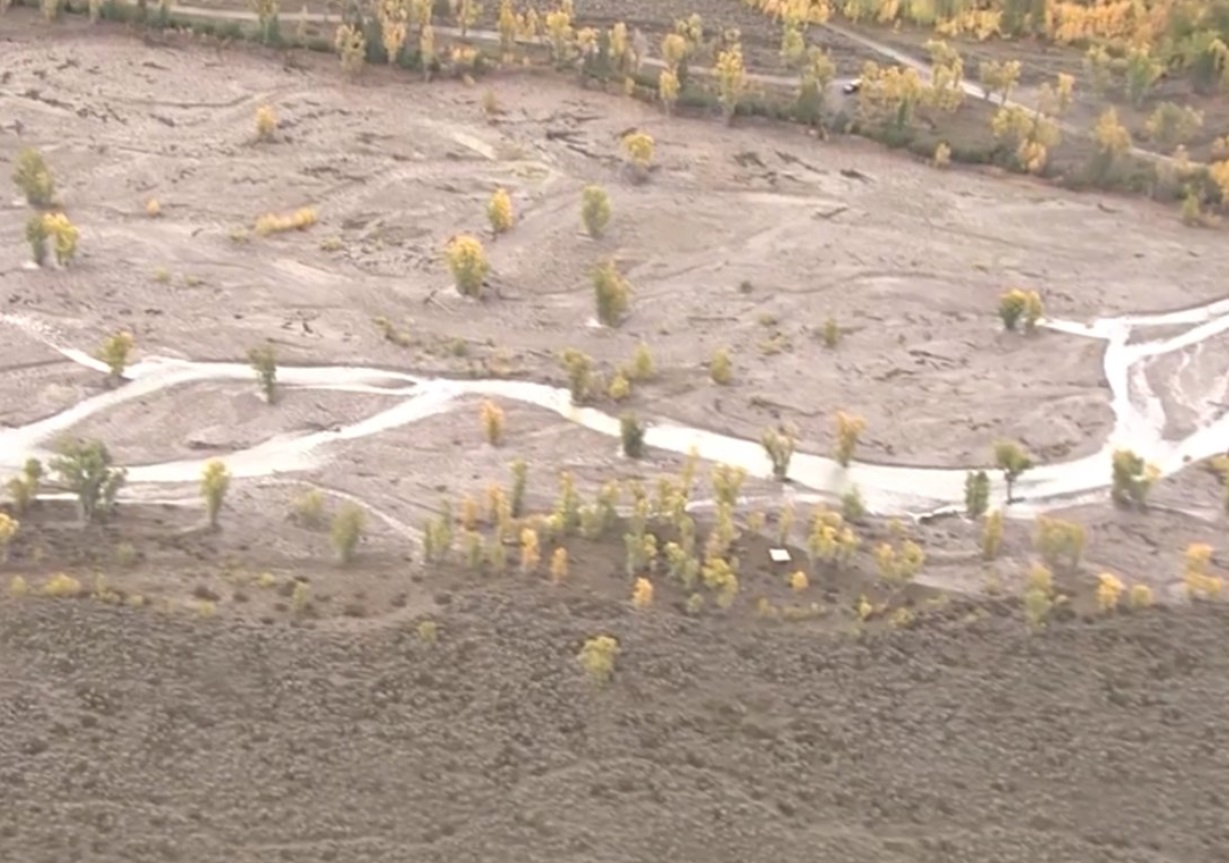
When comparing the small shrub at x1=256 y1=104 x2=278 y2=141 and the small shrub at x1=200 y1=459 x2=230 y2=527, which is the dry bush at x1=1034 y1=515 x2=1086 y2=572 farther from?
the small shrub at x1=256 y1=104 x2=278 y2=141

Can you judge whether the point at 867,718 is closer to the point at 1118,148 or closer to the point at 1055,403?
the point at 1055,403

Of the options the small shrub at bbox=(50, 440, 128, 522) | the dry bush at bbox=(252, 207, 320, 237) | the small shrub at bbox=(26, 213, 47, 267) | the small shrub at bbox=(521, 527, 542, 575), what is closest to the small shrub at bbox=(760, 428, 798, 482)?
the small shrub at bbox=(521, 527, 542, 575)

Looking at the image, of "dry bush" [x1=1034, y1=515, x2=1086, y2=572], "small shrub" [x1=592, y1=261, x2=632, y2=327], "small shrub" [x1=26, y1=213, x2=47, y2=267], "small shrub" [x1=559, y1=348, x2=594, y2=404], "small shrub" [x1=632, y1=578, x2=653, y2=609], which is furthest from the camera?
"small shrub" [x1=26, y1=213, x2=47, y2=267]

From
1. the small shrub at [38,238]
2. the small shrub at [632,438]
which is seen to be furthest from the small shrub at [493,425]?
the small shrub at [38,238]

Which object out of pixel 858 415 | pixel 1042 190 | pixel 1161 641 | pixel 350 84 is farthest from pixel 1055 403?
pixel 350 84

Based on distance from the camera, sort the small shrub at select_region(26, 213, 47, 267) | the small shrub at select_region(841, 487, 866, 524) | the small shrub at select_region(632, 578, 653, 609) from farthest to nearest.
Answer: the small shrub at select_region(26, 213, 47, 267) → the small shrub at select_region(841, 487, 866, 524) → the small shrub at select_region(632, 578, 653, 609)

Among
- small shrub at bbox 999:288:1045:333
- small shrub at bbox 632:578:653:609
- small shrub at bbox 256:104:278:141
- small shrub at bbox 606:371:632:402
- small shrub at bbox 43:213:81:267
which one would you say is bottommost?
small shrub at bbox 632:578:653:609

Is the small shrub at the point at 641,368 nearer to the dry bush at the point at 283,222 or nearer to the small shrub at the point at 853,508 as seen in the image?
the small shrub at the point at 853,508

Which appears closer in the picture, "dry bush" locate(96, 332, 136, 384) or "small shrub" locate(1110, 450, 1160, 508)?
"small shrub" locate(1110, 450, 1160, 508)
